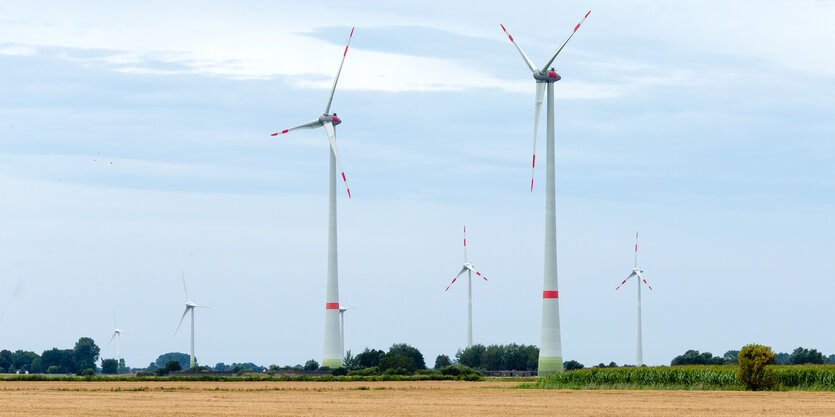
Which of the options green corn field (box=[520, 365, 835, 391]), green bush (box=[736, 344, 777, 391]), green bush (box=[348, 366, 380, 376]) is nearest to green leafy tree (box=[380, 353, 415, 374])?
green bush (box=[348, 366, 380, 376])

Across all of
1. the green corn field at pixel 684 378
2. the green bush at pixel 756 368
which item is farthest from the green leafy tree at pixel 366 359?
the green bush at pixel 756 368

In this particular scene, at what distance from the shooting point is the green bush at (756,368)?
9394cm

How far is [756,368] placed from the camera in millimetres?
94875

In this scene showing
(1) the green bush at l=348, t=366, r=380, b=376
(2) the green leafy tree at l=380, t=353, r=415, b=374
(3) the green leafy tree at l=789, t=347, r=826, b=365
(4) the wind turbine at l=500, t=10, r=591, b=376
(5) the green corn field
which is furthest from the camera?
(3) the green leafy tree at l=789, t=347, r=826, b=365

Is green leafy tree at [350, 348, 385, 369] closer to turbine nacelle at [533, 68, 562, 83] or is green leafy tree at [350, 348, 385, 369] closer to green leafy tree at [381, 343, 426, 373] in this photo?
Answer: green leafy tree at [381, 343, 426, 373]

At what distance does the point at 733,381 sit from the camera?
99.6 metres

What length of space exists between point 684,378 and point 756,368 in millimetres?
9304

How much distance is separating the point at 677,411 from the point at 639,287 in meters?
127

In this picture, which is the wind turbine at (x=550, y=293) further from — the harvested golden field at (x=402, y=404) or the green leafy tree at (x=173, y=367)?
the green leafy tree at (x=173, y=367)

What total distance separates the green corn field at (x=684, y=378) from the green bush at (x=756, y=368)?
1.09 m

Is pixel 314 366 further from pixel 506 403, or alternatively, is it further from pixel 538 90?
pixel 506 403

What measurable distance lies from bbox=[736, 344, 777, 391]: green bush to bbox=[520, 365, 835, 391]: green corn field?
1.09 metres

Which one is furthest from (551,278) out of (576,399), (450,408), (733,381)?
(450,408)

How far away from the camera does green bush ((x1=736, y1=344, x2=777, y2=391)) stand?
93.9m
